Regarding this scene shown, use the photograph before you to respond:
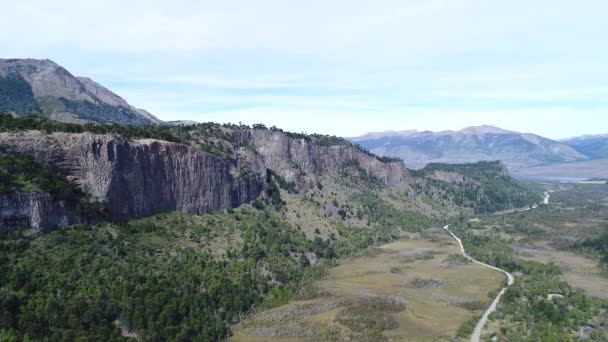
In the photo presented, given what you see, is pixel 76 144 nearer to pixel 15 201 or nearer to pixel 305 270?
pixel 15 201

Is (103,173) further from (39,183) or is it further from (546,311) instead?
(546,311)

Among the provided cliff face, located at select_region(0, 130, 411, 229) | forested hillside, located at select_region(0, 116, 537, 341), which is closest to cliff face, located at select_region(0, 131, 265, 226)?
cliff face, located at select_region(0, 130, 411, 229)

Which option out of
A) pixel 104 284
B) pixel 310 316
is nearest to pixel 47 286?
pixel 104 284

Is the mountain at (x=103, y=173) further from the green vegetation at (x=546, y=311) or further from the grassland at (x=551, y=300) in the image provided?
the grassland at (x=551, y=300)

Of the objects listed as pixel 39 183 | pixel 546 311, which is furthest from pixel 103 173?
pixel 546 311

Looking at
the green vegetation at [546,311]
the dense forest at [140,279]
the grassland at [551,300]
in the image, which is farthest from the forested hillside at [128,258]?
the grassland at [551,300]

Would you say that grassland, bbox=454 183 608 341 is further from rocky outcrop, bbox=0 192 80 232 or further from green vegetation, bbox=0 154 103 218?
rocky outcrop, bbox=0 192 80 232

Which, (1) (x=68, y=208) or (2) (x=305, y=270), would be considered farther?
(2) (x=305, y=270)
